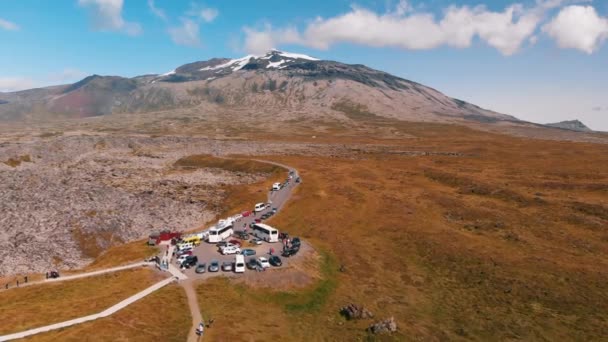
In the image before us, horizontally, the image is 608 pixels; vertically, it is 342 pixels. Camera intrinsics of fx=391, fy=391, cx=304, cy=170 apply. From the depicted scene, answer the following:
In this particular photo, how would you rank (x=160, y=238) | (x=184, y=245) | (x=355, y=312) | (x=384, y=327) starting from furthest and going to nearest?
(x=160, y=238) → (x=184, y=245) → (x=355, y=312) → (x=384, y=327)

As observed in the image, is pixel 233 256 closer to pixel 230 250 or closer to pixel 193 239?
pixel 230 250

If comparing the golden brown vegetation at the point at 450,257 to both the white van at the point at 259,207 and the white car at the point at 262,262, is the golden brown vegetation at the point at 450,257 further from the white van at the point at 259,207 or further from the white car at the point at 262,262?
the white van at the point at 259,207

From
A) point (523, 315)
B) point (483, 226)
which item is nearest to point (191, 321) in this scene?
point (523, 315)

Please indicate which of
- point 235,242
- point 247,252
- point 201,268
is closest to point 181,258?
point 201,268

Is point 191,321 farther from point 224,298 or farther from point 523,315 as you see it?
point 523,315

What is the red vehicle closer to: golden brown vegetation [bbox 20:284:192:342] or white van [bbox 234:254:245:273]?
white van [bbox 234:254:245:273]

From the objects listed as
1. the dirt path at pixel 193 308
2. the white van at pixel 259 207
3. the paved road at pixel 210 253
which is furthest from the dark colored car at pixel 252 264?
the white van at pixel 259 207
